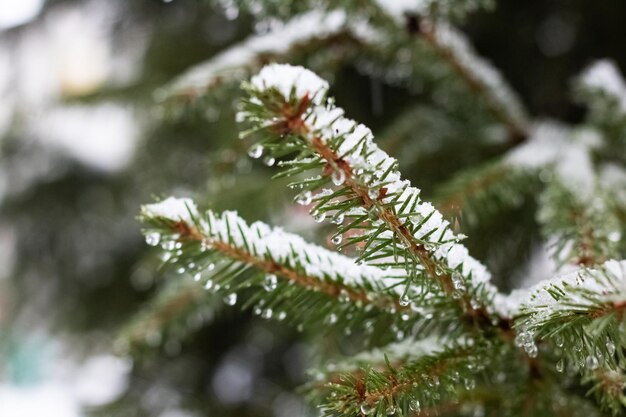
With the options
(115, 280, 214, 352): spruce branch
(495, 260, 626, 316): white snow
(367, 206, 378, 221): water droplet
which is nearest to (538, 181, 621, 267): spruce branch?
(495, 260, 626, 316): white snow

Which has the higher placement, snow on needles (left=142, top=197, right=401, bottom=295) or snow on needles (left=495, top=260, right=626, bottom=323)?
snow on needles (left=142, top=197, right=401, bottom=295)

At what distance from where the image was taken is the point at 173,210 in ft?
1.37

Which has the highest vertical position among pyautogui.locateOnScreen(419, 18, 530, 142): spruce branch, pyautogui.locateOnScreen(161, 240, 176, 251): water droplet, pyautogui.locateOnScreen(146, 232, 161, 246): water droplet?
pyautogui.locateOnScreen(419, 18, 530, 142): spruce branch

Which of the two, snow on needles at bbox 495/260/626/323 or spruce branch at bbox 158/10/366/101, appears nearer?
snow on needles at bbox 495/260/626/323

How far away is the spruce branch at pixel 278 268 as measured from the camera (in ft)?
1.38

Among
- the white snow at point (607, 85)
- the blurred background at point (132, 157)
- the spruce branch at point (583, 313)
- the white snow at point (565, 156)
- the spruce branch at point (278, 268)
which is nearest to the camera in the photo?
the spruce branch at point (583, 313)

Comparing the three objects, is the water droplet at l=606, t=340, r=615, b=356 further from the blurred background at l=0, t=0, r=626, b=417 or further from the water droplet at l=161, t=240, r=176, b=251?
the blurred background at l=0, t=0, r=626, b=417

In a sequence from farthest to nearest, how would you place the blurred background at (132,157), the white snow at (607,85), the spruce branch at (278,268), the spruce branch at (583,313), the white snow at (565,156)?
the blurred background at (132,157) < the white snow at (607,85) < the white snow at (565,156) < the spruce branch at (278,268) < the spruce branch at (583,313)

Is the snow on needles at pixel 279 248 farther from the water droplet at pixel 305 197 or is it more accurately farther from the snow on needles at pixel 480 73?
the snow on needles at pixel 480 73

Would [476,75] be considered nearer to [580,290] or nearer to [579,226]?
[579,226]

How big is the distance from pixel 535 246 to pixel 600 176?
0.78ft

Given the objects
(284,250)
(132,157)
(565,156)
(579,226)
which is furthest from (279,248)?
(132,157)

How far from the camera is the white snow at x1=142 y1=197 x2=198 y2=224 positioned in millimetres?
410

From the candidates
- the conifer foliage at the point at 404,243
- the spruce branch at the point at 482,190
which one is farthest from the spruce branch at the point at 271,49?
the spruce branch at the point at 482,190
